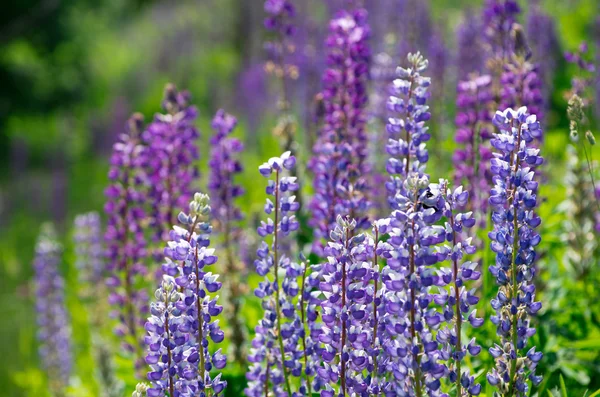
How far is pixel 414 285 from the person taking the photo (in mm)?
1733

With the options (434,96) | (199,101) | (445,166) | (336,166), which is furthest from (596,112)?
(199,101)

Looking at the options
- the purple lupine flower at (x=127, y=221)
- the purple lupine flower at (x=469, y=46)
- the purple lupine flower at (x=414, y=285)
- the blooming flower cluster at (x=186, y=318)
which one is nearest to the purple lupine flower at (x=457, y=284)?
the purple lupine flower at (x=414, y=285)

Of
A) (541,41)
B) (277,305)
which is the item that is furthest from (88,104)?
(277,305)

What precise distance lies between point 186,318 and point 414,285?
629 millimetres

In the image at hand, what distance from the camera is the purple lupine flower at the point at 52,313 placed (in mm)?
4488

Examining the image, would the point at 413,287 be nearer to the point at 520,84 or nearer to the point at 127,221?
the point at 520,84

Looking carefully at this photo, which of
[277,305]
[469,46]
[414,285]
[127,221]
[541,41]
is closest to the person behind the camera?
[414,285]

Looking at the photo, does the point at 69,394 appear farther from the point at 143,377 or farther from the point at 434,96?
the point at 434,96

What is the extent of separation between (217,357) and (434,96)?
12.5ft

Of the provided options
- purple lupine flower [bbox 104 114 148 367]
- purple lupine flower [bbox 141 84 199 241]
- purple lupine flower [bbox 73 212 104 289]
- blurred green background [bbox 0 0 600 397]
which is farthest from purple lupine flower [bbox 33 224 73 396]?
purple lupine flower [bbox 141 84 199 241]

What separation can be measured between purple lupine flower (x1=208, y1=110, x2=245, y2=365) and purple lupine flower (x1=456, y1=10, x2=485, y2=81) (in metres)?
2.05

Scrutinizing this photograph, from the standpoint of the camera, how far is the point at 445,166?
464 cm

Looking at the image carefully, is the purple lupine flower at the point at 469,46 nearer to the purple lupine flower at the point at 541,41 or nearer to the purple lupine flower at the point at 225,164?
the purple lupine flower at the point at 541,41

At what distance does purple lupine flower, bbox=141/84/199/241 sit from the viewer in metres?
3.25
